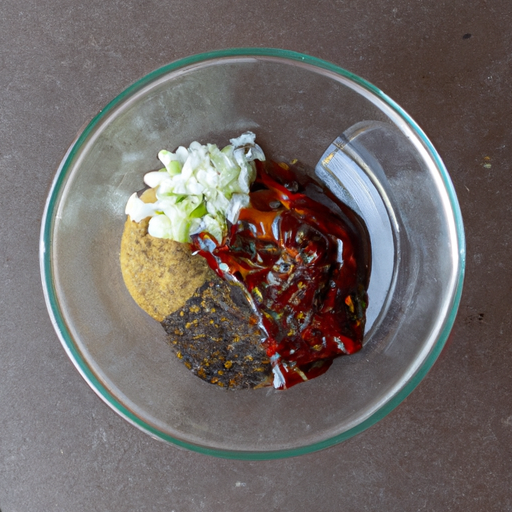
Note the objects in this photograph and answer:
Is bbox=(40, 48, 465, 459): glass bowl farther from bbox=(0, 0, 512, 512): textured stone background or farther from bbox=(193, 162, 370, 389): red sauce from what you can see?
bbox=(0, 0, 512, 512): textured stone background

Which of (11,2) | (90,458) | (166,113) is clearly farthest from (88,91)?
(90,458)

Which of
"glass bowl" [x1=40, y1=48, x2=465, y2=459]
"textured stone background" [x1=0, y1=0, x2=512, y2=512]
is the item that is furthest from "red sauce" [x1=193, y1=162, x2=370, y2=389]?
"textured stone background" [x1=0, y1=0, x2=512, y2=512]

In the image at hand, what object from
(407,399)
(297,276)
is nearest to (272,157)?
(297,276)

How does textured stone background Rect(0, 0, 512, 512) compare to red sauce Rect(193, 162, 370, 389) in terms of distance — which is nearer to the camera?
red sauce Rect(193, 162, 370, 389)

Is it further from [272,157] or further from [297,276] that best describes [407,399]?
[272,157]

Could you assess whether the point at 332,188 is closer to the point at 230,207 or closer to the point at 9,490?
the point at 230,207

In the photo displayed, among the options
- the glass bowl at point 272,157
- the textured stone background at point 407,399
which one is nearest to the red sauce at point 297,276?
the glass bowl at point 272,157
